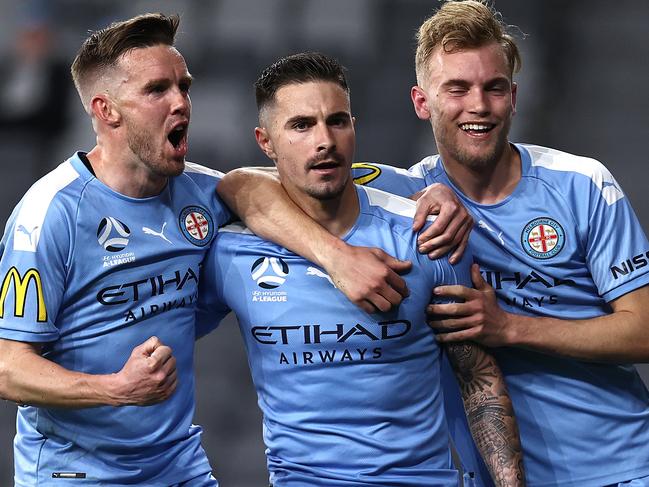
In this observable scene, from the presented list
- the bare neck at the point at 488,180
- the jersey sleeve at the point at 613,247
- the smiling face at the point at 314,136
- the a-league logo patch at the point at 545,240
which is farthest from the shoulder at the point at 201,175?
the jersey sleeve at the point at 613,247

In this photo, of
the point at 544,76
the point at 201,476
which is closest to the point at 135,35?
the point at 201,476

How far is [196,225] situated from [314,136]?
18.8 inches

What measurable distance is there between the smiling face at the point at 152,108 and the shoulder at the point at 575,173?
3.57 feet

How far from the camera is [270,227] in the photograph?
10.1ft

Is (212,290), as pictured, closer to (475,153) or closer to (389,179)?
(389,179)

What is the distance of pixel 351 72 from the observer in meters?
7.75

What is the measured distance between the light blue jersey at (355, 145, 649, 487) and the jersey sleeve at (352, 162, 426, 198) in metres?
0.02

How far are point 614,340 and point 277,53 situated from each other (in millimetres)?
5044

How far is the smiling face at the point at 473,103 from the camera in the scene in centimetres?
320

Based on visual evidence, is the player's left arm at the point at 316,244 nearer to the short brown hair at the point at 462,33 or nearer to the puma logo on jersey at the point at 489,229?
the puma logo on jersey at the point at 489,229

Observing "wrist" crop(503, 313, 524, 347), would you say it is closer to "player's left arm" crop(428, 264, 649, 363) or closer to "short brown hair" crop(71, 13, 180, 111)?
"player's left arm" crop(428, 264, 649, 363)

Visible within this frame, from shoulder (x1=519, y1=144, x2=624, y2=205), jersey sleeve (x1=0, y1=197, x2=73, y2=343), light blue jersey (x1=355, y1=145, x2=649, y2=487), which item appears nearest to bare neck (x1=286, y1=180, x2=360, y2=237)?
light blue jersey (x1=355, y1=145, x2=649, y2=487)

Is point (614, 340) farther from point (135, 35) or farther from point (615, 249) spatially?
point (135, 35)

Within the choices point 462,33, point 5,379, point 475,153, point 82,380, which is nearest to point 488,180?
point 475,153
